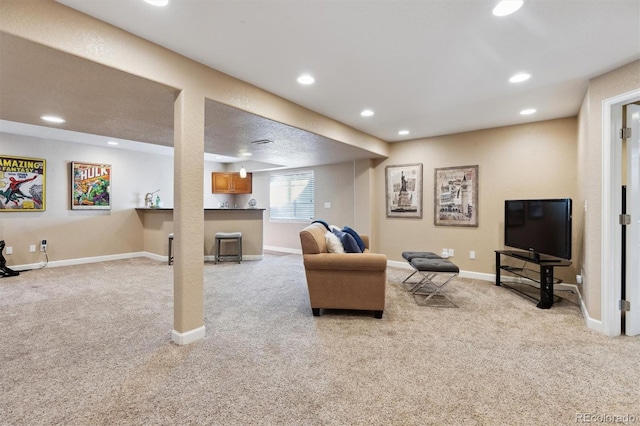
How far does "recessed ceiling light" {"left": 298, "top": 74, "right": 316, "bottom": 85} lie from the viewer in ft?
9.19

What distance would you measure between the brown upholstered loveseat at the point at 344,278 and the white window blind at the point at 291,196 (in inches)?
167

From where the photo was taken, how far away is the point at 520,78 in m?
2.82

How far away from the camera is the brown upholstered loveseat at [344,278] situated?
2.91 metres

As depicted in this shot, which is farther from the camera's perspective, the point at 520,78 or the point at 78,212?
the point at 78,212

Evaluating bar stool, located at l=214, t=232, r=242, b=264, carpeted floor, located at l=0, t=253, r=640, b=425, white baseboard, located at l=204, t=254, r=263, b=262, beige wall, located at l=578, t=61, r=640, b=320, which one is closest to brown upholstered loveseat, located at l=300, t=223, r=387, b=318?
carpeted floor, located at l=0, t=253, r=640, b=425

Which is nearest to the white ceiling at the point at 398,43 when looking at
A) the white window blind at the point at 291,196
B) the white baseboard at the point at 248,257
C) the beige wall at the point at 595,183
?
the beige wall at the point at 595,183

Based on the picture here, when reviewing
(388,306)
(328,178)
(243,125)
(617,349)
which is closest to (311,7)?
(243,125)

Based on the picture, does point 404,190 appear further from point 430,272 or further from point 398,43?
point 398,43

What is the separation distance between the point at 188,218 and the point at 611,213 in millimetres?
3625

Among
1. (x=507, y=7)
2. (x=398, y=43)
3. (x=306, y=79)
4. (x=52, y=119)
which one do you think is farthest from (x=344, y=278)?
(x=52, y=119)

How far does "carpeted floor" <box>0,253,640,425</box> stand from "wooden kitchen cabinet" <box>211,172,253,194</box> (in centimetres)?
459

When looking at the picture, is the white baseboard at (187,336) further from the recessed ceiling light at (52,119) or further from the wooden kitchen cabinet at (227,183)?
the wooden kitchen cabinet at (227,183)

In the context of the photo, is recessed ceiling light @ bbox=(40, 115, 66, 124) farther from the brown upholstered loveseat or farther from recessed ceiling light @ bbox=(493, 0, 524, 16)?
recessed ceiling light @ bbox=(493, 0, 524, 16)

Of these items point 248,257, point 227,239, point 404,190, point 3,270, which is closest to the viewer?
point 3,270
